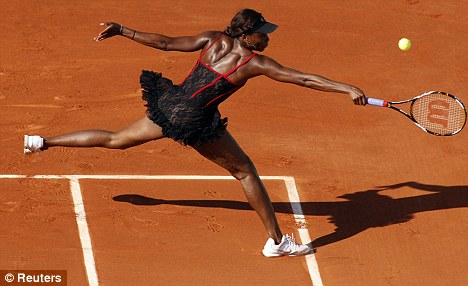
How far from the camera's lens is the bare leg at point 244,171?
10.6 metres

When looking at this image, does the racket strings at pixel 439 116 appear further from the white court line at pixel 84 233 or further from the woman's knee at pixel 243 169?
the white court line at pixel 84 233


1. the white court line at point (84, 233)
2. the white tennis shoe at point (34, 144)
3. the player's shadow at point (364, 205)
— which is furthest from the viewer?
the player's shadow at point (364, 205)

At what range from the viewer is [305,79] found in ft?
33.0

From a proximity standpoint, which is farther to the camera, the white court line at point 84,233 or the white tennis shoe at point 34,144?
the white tennis shoe at point 34,144

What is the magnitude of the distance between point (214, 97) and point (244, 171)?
0.88m

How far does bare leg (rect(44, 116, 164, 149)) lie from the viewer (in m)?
10.8

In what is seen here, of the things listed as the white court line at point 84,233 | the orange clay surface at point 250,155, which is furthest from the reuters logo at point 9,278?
the white court line at point 84,233

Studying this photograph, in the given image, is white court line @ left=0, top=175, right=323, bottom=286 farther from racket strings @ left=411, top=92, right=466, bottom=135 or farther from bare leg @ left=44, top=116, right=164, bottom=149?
racket strings @ left=411, top=92, right=466, bottom=135

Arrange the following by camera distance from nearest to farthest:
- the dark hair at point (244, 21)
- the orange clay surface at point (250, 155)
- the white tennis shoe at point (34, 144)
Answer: the dark hair at point (244, 21) → the orange clay surface at point (250, 155) → the white tennis shoe at point (34, 144)

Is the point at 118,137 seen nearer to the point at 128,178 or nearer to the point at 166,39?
the point at 166,39

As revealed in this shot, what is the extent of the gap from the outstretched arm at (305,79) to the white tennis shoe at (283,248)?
181cm

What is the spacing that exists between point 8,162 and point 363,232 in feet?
13.7

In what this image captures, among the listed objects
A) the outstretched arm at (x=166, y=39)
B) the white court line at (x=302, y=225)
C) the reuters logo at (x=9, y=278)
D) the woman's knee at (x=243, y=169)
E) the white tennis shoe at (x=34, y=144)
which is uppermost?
the outstretched arm at (x=166, y=39)

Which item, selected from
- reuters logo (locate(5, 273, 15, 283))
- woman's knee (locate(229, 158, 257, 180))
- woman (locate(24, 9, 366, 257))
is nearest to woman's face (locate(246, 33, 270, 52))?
woman (locate(24, 9, 366, 257))
